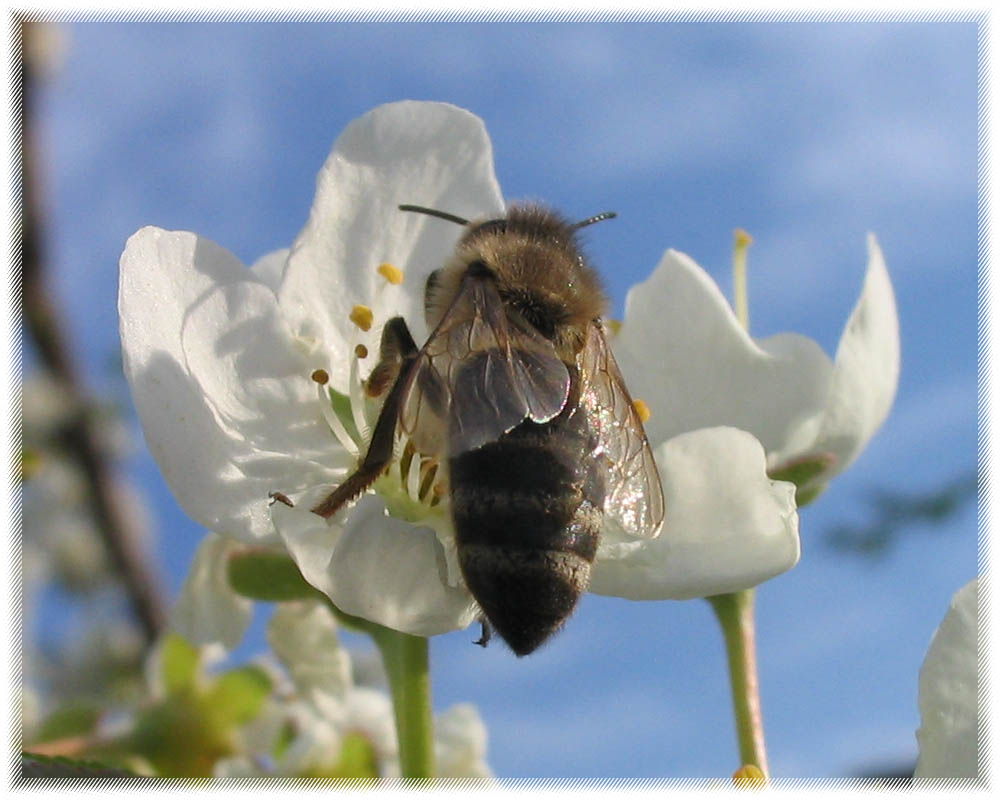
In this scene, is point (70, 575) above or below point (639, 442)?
below

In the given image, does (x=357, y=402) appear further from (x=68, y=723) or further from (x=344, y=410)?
(x=68, y=723)

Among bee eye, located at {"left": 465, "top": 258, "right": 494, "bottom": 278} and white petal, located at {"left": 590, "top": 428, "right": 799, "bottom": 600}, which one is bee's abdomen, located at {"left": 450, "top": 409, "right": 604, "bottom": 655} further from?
bee eye, located at {"left": 465, "top": 258, "right": 494, "bottom": 278}

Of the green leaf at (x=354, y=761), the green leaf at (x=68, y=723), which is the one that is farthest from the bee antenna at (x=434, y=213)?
the green leaf at (x=68, y=723)

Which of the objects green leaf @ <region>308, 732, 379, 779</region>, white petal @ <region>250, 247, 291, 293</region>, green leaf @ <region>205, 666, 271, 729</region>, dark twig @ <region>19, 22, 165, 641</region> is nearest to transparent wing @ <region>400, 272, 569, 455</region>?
white petal @ <region>250, 247, 291, 293</region>

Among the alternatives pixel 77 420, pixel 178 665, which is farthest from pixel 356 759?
pixel 77 420

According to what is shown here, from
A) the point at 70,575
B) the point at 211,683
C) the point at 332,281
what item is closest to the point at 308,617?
the point at 211,683

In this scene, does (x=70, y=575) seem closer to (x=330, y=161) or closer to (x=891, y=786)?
(x=330, y=161)

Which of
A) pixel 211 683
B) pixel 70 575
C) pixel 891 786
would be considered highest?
pixel 891 786
